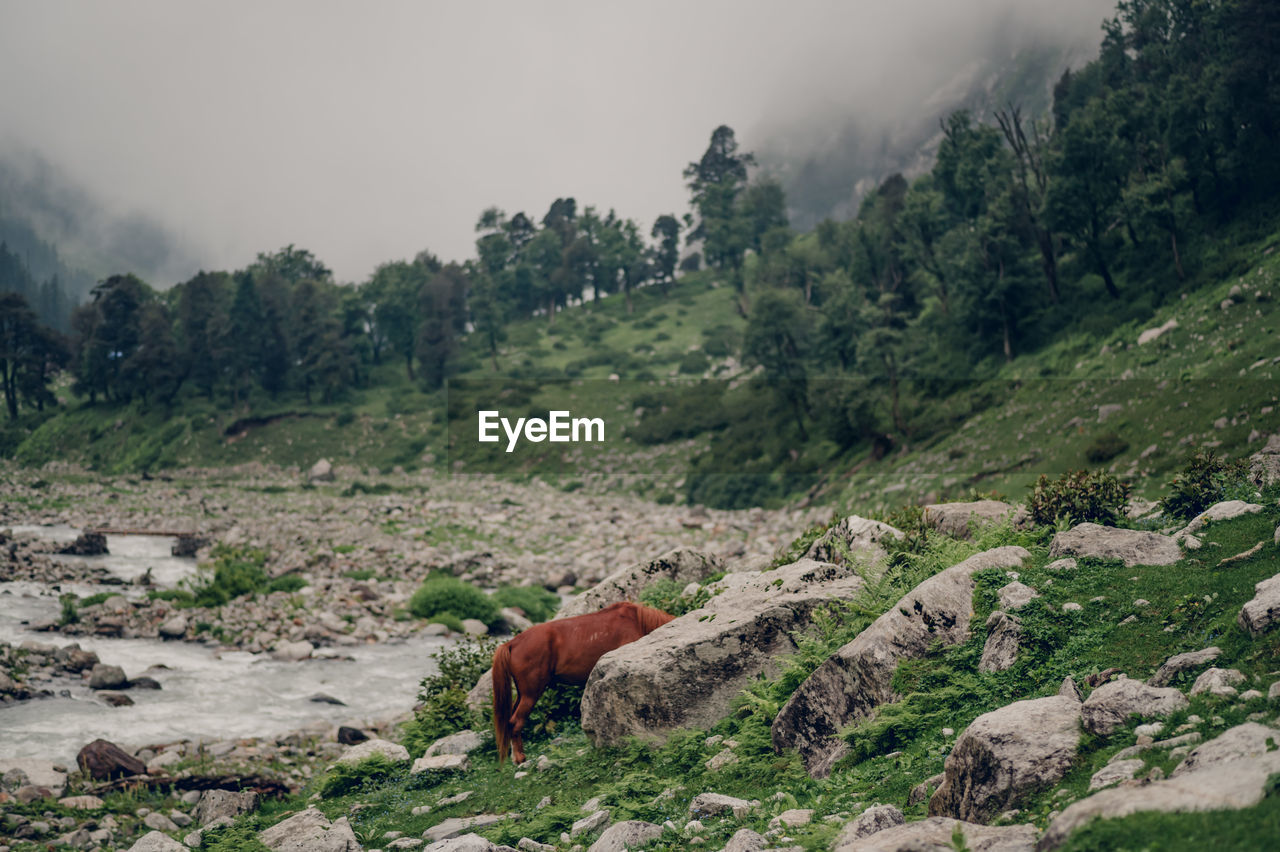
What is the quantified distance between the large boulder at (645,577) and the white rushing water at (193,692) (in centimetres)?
634

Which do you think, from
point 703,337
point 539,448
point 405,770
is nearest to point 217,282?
point 539,448

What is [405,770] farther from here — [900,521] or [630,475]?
[630,475]

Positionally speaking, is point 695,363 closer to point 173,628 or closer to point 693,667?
point 173,628

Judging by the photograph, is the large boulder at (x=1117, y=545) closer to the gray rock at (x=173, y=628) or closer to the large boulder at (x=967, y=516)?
the large boulder at (x=967, y=516)

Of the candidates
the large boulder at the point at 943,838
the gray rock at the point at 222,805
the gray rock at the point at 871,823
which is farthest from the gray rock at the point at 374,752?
the large boulder at the point at 943,838

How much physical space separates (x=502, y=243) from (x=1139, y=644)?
15048cm

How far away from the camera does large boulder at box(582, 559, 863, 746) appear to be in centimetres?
1086

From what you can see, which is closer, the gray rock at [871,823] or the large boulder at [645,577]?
the gray rock at [871,823]

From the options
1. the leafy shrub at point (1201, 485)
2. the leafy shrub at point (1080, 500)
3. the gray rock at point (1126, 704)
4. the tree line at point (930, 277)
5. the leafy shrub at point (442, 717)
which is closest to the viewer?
the gray rock at point (1126, 704)

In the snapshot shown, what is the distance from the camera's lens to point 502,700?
12820 mm

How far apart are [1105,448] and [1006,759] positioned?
25.4 m

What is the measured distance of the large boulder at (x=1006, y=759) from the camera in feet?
20.0

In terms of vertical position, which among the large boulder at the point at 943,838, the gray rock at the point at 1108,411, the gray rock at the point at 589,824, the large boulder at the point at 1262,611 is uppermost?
the gray rock at the point at 1108,411

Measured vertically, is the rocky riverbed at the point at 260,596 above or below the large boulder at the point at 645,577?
below
